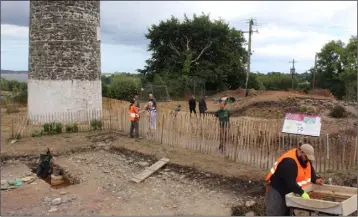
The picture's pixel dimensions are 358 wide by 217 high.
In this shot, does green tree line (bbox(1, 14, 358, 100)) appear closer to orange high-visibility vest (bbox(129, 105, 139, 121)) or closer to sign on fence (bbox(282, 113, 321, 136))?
orange high-visibility vest (bbox(129, 105, 139, 121))

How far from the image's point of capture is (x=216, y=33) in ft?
128

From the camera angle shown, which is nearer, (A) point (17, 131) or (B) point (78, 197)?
(B) point (78, 197)

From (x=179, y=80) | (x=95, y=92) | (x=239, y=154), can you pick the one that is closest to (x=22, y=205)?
(x=239, y=154)

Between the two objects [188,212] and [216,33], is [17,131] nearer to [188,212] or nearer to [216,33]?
[188,212]

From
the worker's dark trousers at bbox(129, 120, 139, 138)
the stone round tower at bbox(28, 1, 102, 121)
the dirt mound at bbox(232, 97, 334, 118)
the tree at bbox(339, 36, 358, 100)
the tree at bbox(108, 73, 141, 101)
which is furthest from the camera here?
the tree at bbox(339, 36, 358, 100)

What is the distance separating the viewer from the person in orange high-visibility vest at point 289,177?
16.2 ft

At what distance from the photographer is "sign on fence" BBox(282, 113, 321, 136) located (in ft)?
31.1

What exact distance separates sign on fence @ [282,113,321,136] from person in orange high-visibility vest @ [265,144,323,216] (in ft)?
13.8

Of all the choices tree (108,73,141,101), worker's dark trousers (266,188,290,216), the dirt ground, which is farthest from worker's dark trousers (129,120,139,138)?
tree (108,73,141,101)

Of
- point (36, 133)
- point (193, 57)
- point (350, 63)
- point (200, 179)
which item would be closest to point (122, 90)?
point (193, 57)

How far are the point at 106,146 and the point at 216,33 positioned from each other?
27.8 meters

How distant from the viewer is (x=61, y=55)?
16.7 metres

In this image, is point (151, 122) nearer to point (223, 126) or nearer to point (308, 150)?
point (223, 126)

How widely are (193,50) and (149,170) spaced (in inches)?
1152
